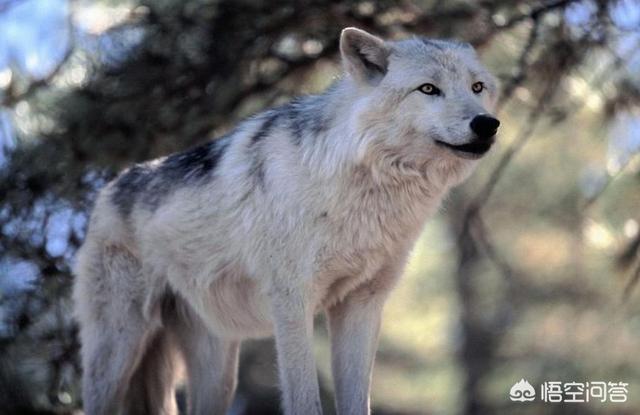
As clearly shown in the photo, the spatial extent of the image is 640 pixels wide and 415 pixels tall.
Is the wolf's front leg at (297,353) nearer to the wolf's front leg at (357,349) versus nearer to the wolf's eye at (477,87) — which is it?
the wolf's front leg at (357,349)

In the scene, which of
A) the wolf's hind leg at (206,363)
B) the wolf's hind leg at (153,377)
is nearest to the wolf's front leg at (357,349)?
the wolf's hind leg at (206,363)

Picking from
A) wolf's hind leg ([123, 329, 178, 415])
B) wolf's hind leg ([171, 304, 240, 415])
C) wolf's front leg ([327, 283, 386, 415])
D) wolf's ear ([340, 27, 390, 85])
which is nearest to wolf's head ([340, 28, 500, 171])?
wolf's ear ([340, 27, 390, 85])

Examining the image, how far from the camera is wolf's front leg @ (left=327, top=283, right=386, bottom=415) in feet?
14.1

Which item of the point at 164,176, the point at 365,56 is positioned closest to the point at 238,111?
the point at 164,176

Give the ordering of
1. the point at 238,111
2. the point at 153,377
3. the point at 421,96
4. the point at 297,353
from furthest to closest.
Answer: the point at 238,111 < the point at 153,377 < the point at 297,353 < the point at 421,96

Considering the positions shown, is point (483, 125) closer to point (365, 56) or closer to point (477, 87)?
point (477, 87)

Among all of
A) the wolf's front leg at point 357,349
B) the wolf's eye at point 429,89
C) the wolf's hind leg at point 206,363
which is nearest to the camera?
the wolf's eye at point 429,89

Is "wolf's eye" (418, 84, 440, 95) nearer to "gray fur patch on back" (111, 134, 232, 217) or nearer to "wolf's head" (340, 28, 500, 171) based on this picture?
"wolf's head" (340, 28, 500, 171)

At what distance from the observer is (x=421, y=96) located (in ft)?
13.0

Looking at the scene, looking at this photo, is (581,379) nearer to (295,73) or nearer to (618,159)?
(618,159)

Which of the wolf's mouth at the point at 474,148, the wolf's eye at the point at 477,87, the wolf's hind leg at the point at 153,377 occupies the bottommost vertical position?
the wolf's hind leg at the point at 153,377

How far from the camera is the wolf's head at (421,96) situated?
3828 mm

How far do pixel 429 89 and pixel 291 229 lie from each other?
82 centimetres

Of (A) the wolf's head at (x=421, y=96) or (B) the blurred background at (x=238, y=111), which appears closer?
(A) the wolf's head at (x=421, y=96)
